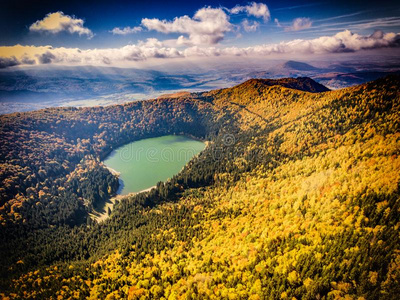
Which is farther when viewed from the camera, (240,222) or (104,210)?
(104,210)

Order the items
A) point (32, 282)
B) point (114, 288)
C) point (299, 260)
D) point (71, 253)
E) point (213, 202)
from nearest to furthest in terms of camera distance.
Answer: point (299, 260) < point (114, 288) < point (32, 282) < point (71, 253) < point (213, 202)

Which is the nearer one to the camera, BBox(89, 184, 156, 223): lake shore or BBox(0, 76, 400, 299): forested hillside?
BBox(0, 76, 400, 299): forested hillside

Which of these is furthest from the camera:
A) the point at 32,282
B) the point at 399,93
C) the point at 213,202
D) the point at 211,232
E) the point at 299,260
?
the point at 399,93

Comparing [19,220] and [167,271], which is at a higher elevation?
[19,220]

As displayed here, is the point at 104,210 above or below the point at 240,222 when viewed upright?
below

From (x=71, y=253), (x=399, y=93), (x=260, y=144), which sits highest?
(x=399, y=93)

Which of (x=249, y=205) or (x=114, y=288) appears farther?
(x=249, y=205)

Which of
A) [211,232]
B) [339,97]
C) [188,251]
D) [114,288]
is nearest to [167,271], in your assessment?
[188,251]

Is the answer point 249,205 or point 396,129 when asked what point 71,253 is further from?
point 396,129
